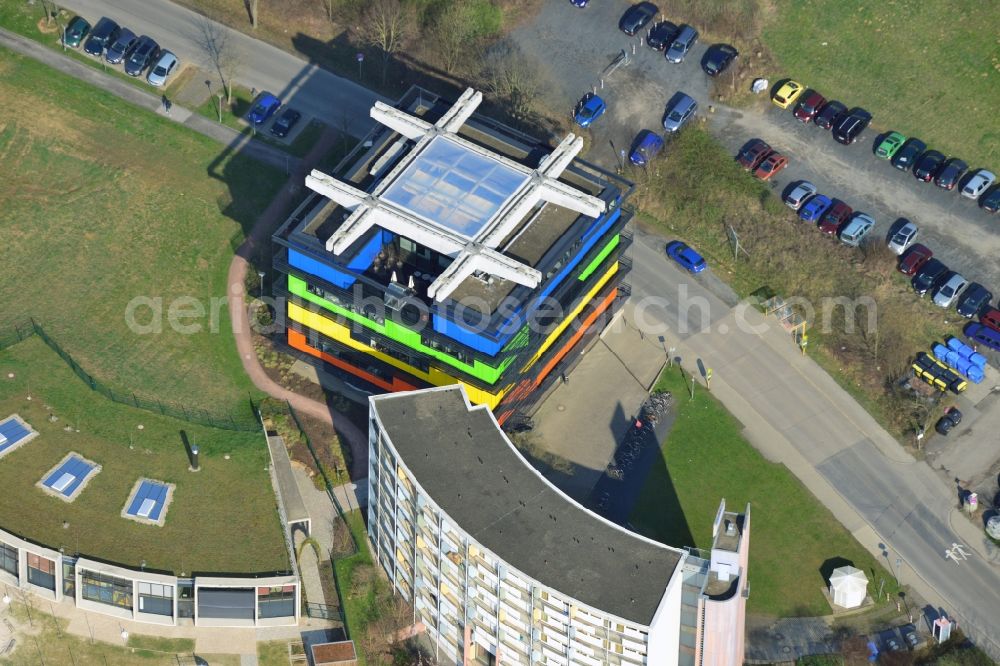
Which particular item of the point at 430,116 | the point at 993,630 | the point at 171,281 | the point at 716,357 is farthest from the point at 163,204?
the point at 993,630

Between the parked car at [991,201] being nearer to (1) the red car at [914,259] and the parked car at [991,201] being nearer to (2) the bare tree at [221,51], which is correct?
(1) the red car at [914,259]

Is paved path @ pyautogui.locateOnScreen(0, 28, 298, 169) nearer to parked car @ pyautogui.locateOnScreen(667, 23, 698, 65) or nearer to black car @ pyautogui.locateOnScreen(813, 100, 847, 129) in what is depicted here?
parked car @ pyautogui.locateOnScreen(667, 23, 698, 65)

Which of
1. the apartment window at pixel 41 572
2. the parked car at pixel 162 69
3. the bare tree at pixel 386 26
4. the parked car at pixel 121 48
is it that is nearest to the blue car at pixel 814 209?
the bare tree at pixel 386 26

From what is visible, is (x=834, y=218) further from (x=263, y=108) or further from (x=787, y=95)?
(x=263, y=108)

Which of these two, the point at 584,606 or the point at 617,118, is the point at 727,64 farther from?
the point at 584,606

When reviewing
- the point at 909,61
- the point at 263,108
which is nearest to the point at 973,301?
the point at 909,61

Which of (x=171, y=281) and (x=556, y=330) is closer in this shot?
(x=556, y=330)

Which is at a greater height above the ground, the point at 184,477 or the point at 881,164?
the point at 881,164
